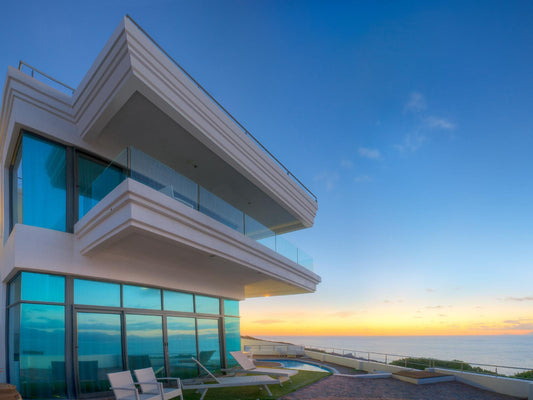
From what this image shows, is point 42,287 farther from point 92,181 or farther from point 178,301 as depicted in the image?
point 178,301

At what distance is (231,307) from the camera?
1366 cm

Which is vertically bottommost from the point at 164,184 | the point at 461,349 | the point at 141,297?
the point at 461,349

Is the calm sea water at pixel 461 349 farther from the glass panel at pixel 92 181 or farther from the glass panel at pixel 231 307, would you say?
the glass panel at pixel 92 181

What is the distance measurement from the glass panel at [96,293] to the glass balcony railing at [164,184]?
2.01 meters

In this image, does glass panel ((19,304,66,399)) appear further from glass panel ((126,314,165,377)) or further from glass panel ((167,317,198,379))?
glass panel ((167,317,198,379))

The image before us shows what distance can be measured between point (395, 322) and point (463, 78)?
3457 centimetres

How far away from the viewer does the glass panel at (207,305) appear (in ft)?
38.6

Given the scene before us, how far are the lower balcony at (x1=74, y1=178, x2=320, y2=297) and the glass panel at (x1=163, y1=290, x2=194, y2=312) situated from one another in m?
0.57

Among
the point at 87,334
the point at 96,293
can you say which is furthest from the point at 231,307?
the point at 87,334

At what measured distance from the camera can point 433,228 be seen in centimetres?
2092

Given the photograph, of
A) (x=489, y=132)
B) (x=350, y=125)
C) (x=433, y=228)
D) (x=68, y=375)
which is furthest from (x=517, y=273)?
(x=68, y=375)

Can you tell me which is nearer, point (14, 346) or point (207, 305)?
point (14, 346)

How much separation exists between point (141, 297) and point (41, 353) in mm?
2739

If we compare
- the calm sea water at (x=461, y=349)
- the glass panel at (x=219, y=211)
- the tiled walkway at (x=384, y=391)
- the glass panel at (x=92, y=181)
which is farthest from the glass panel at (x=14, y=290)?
the calm sea water at (x=461, y=349)
